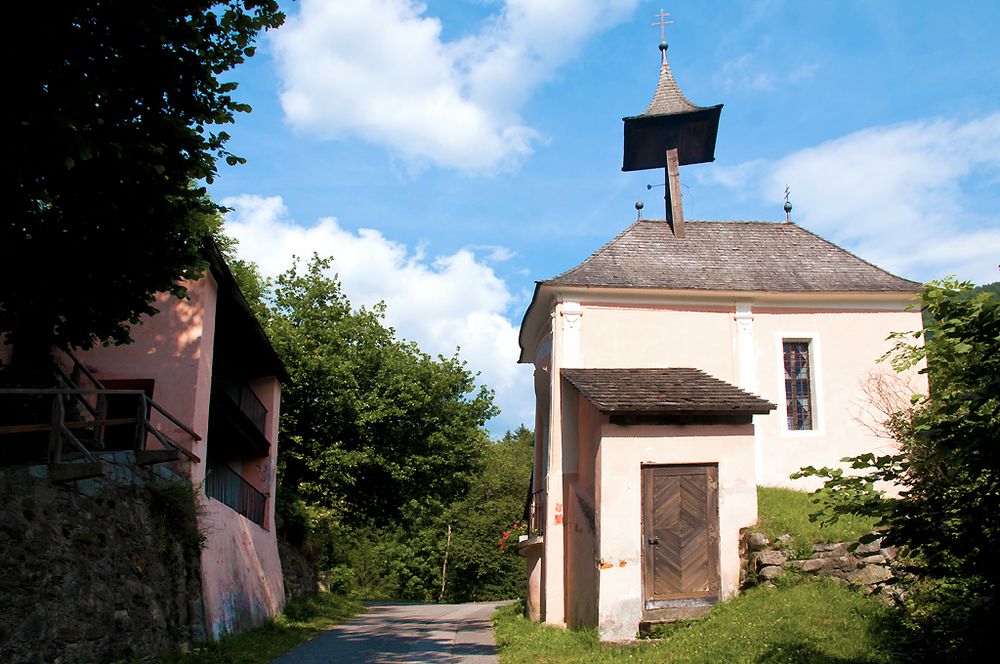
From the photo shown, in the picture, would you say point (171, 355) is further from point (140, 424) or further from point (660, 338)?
point (660, 338)

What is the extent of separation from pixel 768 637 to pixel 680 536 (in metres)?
3.29

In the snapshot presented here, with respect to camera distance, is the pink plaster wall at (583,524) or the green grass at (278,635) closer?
the green grass at (278,635)

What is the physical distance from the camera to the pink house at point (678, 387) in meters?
13.6

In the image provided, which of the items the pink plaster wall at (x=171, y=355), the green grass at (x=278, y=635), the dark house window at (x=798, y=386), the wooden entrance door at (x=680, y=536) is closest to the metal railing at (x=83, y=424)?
the pink plaster wall at (x=171, y=355)

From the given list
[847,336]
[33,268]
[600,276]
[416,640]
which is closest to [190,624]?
[416,640]

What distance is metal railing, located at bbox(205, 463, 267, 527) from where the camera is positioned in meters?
19.1

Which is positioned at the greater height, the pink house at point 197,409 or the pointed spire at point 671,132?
the pointed spire at point 671,132

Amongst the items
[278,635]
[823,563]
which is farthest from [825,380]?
[278,635]

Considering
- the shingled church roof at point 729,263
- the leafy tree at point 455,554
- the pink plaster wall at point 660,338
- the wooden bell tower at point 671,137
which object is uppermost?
the wooden bell tower at point 671,137

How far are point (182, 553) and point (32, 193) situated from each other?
22.0 feet

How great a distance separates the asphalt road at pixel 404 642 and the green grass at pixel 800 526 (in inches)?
192

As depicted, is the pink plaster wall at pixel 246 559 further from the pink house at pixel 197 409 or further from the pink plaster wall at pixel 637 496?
the pink plaster wall at pixel 637 496

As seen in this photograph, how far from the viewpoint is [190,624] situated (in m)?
13.5

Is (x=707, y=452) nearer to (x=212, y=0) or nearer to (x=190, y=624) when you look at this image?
(x=190, y=624)
